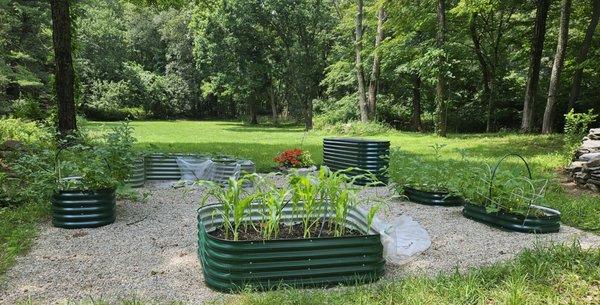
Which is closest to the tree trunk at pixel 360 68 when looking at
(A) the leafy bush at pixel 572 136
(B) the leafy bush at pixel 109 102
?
(A) the leafy bush at pixel 572 136

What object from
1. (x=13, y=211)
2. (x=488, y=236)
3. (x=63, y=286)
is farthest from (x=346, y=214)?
(x=13, y=211)

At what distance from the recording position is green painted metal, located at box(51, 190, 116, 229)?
4.69 meters

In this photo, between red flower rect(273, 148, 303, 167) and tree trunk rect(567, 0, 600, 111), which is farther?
tree trunk rect(567, 0, 600, 111)

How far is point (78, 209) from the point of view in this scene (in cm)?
470

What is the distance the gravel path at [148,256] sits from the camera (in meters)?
3.13

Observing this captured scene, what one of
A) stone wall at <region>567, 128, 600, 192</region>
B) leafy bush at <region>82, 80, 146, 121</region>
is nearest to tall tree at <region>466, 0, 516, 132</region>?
stone wall at <region>567, 128, 600, 192</region>

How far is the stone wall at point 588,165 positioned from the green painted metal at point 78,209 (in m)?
6.62

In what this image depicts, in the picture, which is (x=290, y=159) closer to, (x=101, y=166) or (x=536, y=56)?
(x=101, y=166)

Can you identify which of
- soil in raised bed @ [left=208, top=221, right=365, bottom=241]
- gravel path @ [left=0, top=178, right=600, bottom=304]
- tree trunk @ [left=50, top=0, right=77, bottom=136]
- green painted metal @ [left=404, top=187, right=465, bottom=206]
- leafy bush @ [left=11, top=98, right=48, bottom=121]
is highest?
tree trunk @ [left=50, top=0, right=77, bottom=136]

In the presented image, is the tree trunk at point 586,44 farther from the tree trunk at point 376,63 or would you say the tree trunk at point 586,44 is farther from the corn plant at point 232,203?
the corn plant at point 232,203

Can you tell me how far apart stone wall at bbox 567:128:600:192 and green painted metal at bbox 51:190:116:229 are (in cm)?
662

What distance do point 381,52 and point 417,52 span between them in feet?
5.65

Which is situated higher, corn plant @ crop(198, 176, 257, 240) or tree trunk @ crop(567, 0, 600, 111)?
tree trunk @ crop(567, 0, 600, 111)

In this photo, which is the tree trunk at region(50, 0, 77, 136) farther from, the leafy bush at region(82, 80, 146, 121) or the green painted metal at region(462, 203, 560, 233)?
the leafy bush at region(82, 80, 146, 121)
